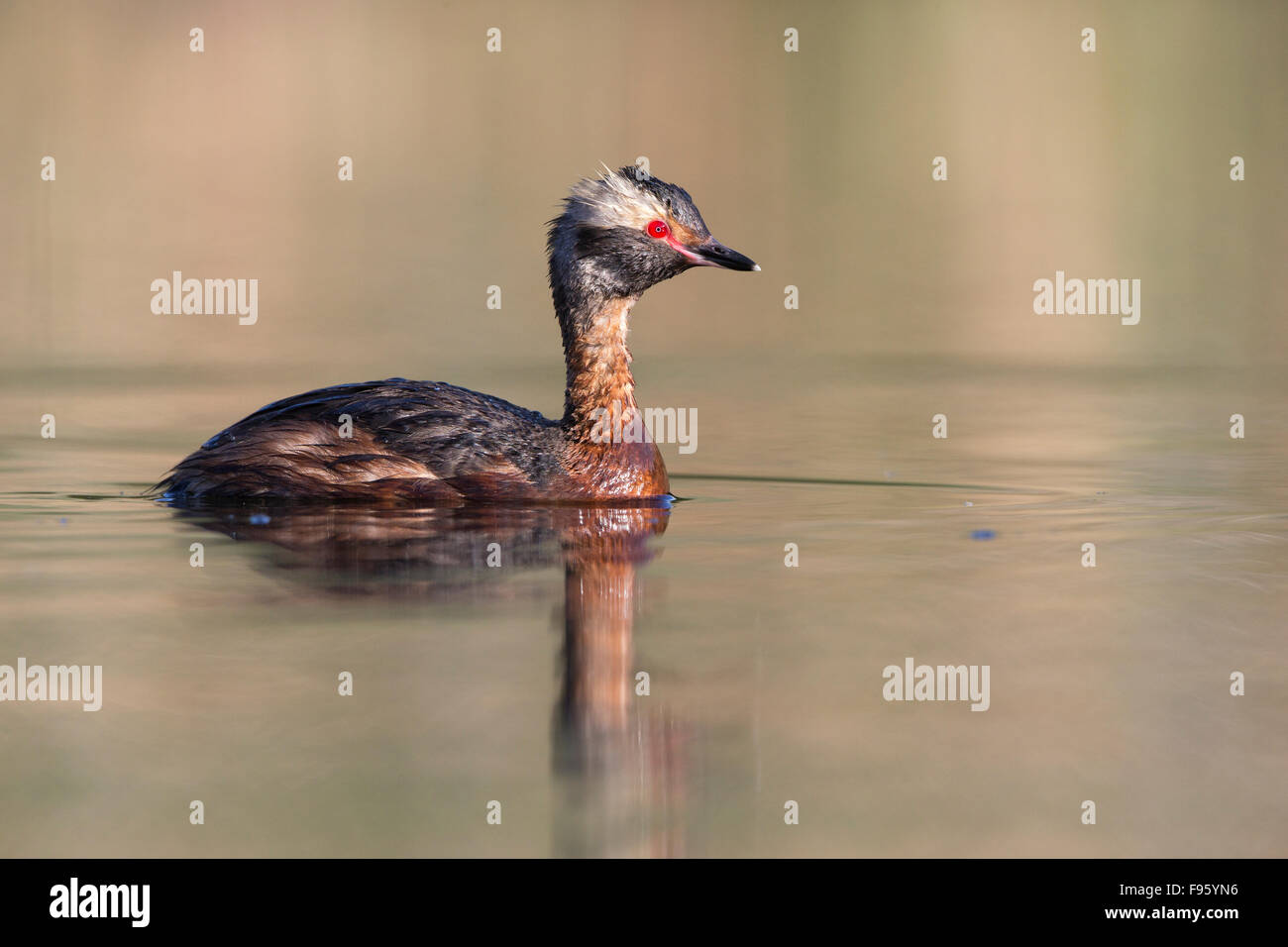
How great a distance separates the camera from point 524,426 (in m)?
11.3

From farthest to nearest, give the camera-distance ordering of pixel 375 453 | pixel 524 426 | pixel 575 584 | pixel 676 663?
pixel 524 426 → pixel 375 453 → pixel 575 584 → pixel 676 663

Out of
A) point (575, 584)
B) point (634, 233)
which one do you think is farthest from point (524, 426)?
point (575, 584)

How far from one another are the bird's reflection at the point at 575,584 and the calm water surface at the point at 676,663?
22 mm

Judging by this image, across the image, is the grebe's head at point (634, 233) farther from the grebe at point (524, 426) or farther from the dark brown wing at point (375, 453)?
the dark brown wing at point (375, 453)

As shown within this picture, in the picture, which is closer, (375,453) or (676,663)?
Answer: (676,663)

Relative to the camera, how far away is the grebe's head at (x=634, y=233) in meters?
11.2

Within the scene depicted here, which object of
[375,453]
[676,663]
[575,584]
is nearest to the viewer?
[676,663]

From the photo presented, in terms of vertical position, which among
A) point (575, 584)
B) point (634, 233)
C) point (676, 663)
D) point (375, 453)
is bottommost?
point (676, 663)

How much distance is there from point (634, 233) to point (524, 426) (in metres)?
1.32

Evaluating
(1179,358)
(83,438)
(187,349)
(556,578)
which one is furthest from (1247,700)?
(187,349)

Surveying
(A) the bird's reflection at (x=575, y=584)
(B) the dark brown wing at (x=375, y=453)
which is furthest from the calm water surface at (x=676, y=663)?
(B) the dark brown wing at (x=375, y=453)

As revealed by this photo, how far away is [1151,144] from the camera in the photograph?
113 feet

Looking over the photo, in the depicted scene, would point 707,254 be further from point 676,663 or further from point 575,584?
point 676,663

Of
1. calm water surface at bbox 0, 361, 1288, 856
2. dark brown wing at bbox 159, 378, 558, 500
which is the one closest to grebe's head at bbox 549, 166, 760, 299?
dark brown wing at bbox 159, 378, 558, 500
